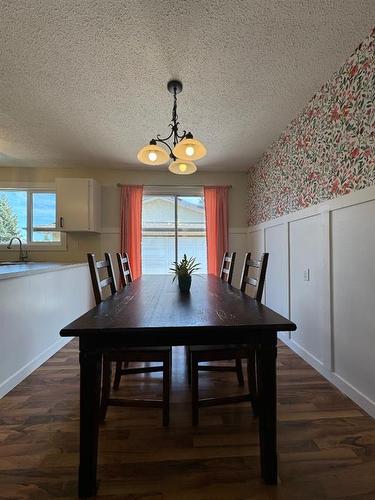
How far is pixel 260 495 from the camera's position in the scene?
44.6 inches

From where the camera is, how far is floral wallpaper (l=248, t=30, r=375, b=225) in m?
1.70

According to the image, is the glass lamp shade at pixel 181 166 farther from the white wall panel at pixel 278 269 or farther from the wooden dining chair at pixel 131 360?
the white wall panel at pixel 278 269

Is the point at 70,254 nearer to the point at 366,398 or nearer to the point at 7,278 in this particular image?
the point at 7,278

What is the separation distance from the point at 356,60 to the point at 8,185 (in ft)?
15.0

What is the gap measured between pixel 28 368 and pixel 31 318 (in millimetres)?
423

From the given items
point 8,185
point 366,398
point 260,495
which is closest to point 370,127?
point 366,398

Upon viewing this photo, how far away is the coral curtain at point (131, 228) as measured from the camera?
163 inches

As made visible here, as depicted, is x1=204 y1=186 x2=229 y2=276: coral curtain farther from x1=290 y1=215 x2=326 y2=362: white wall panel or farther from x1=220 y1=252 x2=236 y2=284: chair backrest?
x1=290 y1=215 x2=326 y2=362: white wall panel

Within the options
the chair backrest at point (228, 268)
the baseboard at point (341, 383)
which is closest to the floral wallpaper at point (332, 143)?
the chair backrest at point (228, 268)

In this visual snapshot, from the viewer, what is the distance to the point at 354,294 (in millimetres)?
1844

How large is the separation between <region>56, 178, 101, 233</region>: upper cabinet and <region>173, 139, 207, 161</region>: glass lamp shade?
7.97 ft

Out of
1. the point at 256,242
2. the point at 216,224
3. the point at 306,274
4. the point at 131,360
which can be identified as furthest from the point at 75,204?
the point at 306,274

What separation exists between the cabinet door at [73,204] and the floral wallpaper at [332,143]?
2.68 meters

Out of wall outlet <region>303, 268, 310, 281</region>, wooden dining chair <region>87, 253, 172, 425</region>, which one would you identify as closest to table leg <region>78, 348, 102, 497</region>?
wooden dining chair <region>87, 253, 172, 425</region>
